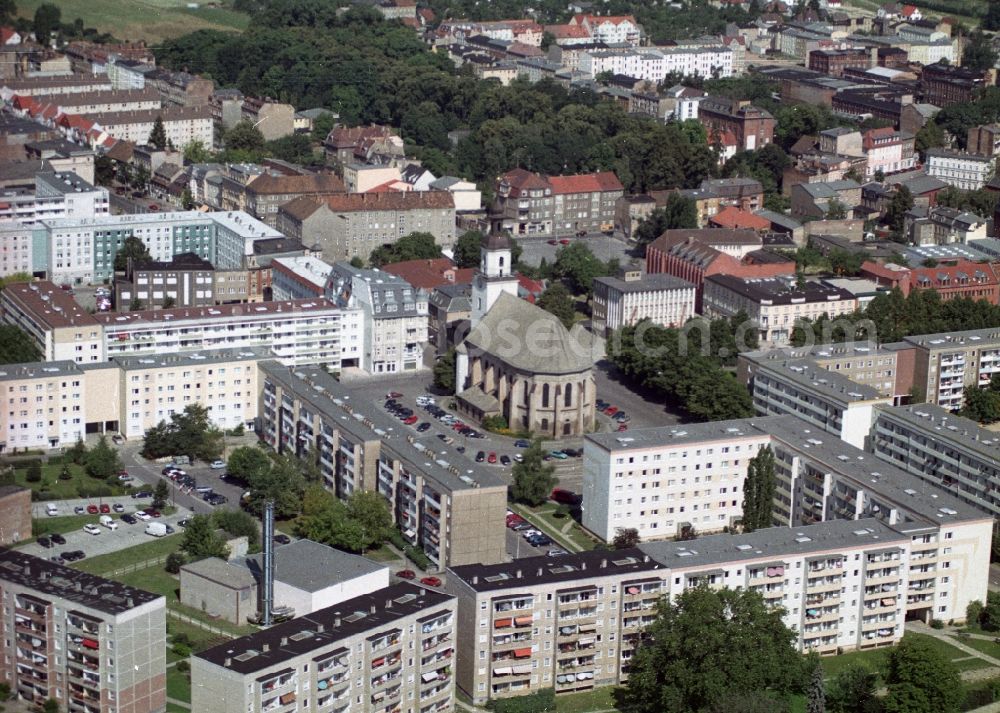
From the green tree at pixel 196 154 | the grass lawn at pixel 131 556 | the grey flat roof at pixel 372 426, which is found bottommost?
the grass lawn at pixel 131 556

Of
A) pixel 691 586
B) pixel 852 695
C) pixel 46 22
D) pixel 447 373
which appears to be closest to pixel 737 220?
pixel 447 373

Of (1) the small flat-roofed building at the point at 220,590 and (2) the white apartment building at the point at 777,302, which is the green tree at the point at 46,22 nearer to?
(2) the white apartment building at the point at 777,302

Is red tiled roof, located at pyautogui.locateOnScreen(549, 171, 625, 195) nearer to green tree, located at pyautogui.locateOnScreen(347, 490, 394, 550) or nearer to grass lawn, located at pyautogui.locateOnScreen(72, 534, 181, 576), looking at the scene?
green tree, located at pyautogui.locateOnScreen(347, 490, 394, 550)

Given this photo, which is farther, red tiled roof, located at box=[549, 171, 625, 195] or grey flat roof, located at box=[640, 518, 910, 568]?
red tiled roof, located at box=[549, 171, 625, 195]

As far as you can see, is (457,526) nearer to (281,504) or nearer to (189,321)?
(281,504)

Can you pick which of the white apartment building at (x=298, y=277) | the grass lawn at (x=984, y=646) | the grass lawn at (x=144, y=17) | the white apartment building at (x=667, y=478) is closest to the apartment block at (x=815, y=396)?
the white apartment building at (x=667, y=478)

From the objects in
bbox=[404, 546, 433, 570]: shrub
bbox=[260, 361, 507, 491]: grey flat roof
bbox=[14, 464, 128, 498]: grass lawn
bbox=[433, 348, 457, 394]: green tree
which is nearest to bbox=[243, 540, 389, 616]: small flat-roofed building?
bbox=[404, 546, 433, 570]: shrub

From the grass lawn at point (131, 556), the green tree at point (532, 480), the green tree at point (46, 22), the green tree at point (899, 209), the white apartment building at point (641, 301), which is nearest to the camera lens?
the grass lawn at point (131, 556)
